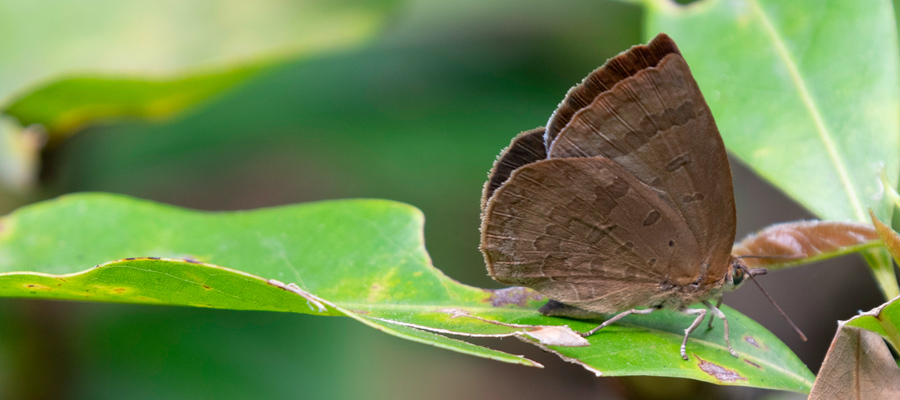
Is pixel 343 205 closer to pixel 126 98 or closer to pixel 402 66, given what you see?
pixel 126 98

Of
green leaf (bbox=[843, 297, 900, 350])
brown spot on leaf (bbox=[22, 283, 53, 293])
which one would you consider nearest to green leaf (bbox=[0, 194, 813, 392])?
brown spot on leaf (bbox=[22, 283, 53, 293])

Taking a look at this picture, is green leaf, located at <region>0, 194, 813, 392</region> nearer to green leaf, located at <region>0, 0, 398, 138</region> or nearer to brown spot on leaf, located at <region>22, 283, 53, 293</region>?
brown spot on leaf, located at <region>22, 283, 53, 293</region>

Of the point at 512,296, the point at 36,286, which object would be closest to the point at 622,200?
the point at 512,296

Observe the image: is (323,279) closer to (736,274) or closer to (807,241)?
(736,274)

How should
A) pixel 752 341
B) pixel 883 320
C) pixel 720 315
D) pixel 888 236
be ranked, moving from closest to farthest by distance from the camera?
pixel 883 320
pixel 888 236
pixel 752 341
pixel 720 315

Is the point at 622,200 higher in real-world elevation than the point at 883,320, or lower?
higher
